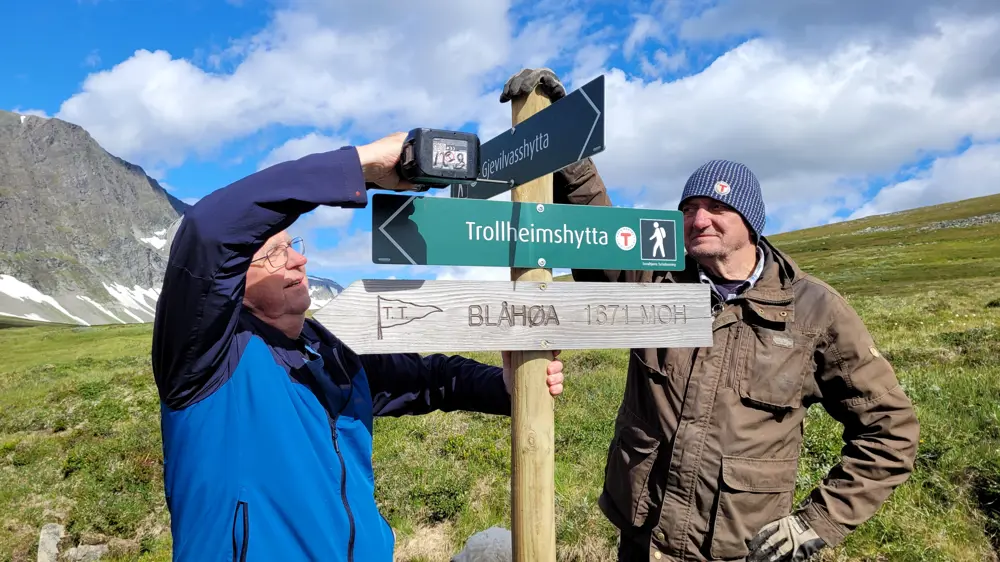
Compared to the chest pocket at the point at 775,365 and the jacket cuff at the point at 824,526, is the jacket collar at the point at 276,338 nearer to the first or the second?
the chest pocket at the point at 775,365

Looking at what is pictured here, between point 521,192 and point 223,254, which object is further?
point 521,192

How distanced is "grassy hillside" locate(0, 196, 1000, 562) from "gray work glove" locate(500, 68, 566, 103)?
13.1 feet

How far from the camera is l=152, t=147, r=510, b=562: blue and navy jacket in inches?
83.9

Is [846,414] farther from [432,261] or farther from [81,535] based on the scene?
[81,535]

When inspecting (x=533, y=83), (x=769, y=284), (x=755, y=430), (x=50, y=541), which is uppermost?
(x=533, y=83)

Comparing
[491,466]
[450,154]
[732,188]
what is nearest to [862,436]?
[732,188]

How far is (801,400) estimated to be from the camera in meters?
3.41

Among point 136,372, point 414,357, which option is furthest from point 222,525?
point 136,372

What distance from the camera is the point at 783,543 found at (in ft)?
10.6

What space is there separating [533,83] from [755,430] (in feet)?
7.33

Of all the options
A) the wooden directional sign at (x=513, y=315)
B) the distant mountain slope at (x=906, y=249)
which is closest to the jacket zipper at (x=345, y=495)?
the wooden directional sign at (x=513, y=315)

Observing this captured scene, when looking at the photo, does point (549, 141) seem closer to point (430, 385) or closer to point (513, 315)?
point (513, 315)

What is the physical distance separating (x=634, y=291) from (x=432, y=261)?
3.52ft

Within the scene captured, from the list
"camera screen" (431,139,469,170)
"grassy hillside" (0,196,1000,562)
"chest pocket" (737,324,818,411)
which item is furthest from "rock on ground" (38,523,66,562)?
"chest pocket" (737,324,818,411)
